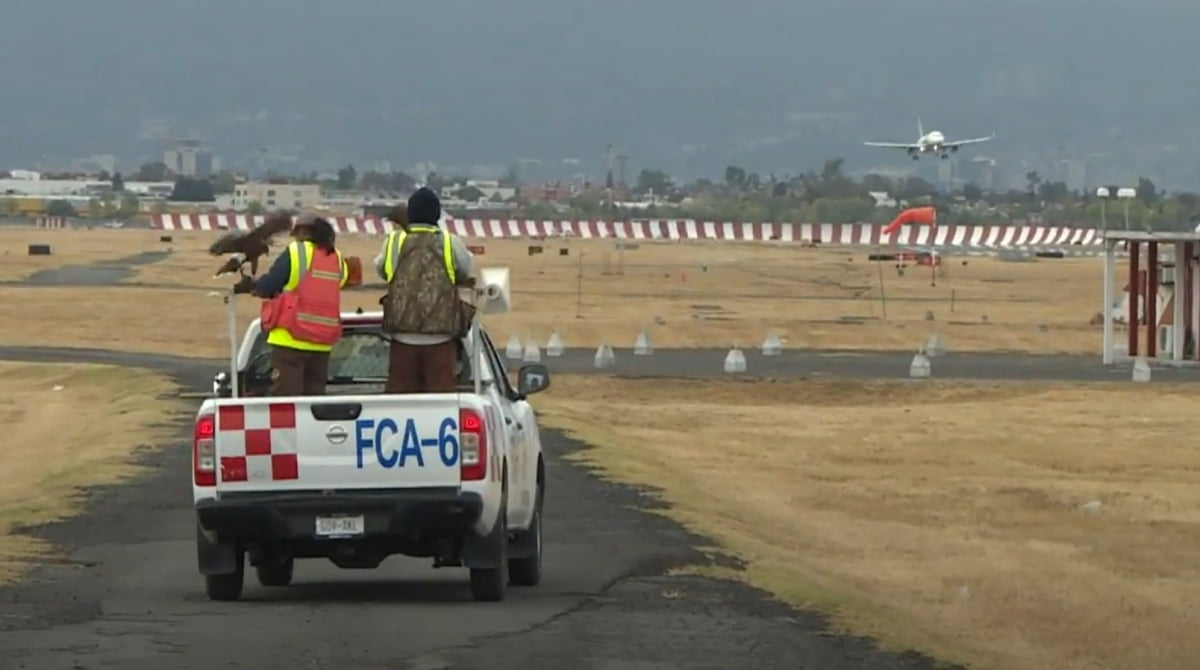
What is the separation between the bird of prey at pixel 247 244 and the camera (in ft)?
48.5

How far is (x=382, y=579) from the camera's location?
54.2 ft

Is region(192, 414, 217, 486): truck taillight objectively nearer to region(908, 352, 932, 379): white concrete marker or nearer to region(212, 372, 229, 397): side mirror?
region(212, 372, 229, 397): side mirror

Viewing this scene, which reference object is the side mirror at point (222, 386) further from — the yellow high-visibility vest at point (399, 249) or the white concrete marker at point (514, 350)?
the white concrete marker at point (514, 350)

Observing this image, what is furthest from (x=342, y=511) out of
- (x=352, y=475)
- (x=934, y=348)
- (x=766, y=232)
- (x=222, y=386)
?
(x=766, y=232)

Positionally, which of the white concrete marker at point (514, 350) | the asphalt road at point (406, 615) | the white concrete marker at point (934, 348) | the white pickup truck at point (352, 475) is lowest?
the white concrete marker at point (934, 348)

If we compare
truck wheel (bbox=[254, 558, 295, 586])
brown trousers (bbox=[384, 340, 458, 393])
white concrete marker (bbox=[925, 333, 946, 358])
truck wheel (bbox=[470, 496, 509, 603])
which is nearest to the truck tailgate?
truck wheel (bbox=[470, 496, 509, 603])

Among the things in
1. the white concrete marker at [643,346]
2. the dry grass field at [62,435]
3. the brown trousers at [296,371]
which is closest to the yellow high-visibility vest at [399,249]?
the brown trousers at [296,371]

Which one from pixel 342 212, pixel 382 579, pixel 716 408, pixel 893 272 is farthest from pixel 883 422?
pixel 342 212

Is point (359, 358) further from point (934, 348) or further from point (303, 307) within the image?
point (934, 348)

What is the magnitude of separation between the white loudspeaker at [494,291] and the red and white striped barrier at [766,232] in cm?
11017

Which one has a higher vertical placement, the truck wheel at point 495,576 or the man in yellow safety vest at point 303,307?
the man in yellow safety vest at point 303,307

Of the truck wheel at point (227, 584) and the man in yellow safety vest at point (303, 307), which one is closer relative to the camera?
the truck wheel at point (227, 584)

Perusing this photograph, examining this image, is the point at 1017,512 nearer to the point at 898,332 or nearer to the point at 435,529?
the point at 435,529

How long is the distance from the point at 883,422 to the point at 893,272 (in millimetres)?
→ 56716
